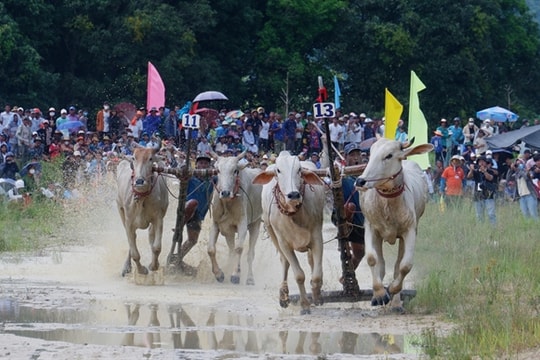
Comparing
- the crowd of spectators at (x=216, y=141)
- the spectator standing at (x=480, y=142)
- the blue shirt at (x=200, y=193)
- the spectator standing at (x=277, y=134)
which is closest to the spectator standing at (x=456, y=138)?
the crowd of spectators at (x=216, y=141)

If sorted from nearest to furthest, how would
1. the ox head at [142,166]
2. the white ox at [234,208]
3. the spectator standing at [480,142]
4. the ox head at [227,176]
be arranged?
1. the ox head at [142,166]
2. the ox head at [227,176]
3. the white ox at [234,208]
4. the spectator standing at [480,142]

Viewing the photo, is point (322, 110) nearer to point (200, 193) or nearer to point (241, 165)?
point (241, 165)

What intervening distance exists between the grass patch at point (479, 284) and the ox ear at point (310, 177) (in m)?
1.67

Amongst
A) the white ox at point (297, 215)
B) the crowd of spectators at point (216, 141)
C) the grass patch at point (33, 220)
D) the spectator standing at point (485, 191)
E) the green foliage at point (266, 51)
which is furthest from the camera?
the green foliage at point (266, 51)

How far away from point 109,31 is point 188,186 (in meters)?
20.3

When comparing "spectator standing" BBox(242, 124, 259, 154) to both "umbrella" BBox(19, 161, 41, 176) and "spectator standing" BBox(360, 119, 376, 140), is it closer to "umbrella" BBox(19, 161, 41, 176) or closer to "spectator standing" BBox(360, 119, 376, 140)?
"spectator standing" BBox(360, 119, 376, 140)

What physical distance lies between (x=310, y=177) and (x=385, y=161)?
94cm

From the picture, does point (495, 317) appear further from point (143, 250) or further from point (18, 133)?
point (18, 133)

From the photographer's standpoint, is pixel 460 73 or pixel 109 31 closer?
pixel 109 31

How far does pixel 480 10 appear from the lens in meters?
45.6

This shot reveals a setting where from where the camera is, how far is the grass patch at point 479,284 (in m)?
11.2

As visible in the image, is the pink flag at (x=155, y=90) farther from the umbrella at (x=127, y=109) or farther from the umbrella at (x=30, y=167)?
the umbrella at (x=30, y=167)

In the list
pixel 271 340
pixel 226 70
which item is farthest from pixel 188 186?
pixel 226 70

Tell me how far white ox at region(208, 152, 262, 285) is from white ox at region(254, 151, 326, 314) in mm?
2801
